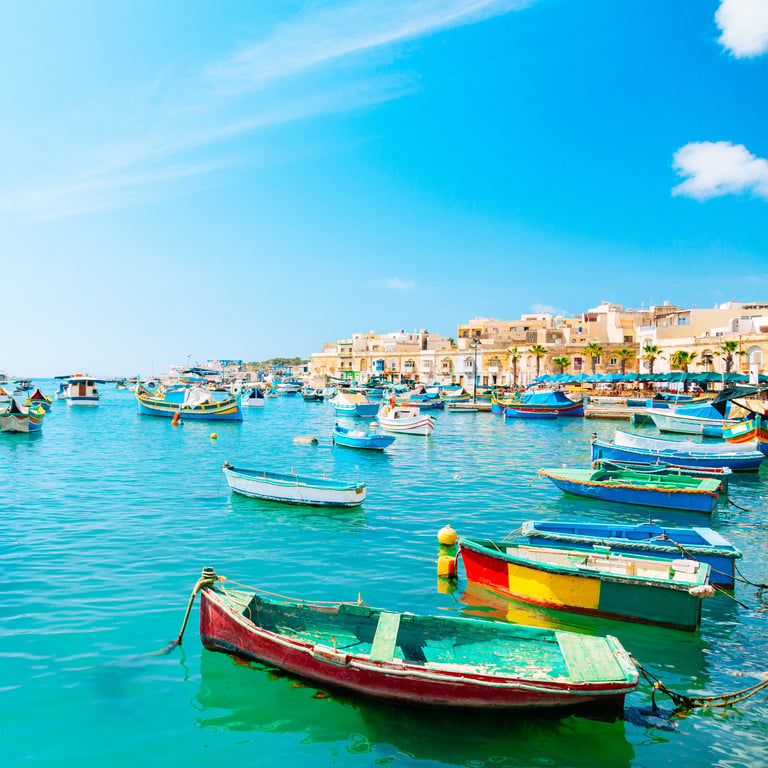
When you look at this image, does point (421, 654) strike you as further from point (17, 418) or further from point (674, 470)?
point (17, 418)

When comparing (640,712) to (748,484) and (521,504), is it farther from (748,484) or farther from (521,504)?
(748,484)

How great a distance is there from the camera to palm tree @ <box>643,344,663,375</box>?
74062 mm

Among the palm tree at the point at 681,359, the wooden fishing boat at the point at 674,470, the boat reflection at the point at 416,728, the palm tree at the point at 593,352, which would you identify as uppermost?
the palm tree at the point at 593,352

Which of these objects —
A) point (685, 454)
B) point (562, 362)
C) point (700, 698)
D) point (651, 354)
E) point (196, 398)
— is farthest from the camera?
point (562, 362)

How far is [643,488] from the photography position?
2053 cm

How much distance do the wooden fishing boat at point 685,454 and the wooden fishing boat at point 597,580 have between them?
54.7 ft

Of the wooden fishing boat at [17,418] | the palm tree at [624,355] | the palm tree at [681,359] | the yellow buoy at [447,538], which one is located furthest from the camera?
the palm tree at [624,355]

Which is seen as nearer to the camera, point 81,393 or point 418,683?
point 418,683

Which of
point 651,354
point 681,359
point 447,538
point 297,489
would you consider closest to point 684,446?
point 447,538

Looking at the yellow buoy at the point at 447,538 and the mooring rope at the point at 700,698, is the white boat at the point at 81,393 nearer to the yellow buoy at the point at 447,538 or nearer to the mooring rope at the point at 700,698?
the yellow buoy at the point at 447,538

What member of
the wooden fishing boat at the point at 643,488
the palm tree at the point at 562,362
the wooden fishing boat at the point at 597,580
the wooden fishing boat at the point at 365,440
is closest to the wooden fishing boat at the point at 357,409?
the wooden fishing boat at the point at 365,440

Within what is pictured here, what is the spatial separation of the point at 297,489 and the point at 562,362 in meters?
75.6

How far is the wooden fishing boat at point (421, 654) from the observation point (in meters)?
Result: 7.62

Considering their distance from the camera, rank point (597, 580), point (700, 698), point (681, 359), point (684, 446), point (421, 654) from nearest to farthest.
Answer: point (700, 698) → point (421, 654) → point (597, 580) → point (684, 446) → point (681, 359)
